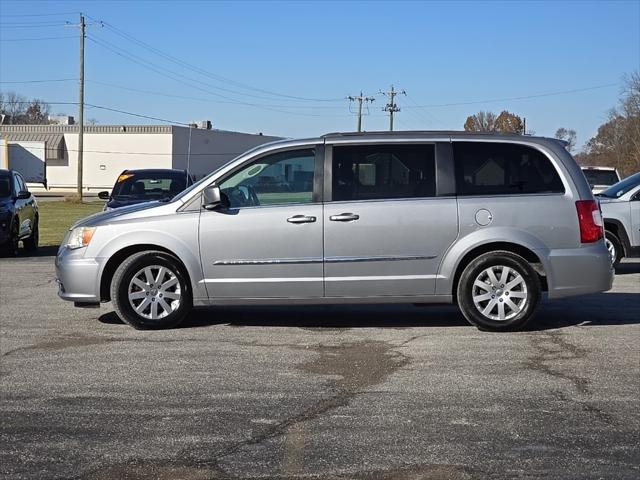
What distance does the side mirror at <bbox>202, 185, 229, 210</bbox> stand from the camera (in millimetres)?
8809

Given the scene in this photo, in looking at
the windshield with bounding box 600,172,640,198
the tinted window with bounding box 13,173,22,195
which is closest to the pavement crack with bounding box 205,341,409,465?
the windshield with bounding box 600,172,640,198

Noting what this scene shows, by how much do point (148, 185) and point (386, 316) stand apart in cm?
881

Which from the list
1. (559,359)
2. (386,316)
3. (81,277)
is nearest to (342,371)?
(559,359)

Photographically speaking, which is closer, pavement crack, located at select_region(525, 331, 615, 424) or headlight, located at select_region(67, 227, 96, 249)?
pavement crack, located at select_region(525, 331, 615, 424)

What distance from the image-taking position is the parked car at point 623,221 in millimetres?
14828

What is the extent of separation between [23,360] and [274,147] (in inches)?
123

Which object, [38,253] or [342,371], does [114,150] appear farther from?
[342,371]

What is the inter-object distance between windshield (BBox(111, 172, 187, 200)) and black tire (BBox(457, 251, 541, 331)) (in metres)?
9.22

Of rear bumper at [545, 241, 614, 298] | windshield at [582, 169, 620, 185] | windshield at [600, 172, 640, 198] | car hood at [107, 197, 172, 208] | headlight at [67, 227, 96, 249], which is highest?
windshield at [582, 169, 620, 185]

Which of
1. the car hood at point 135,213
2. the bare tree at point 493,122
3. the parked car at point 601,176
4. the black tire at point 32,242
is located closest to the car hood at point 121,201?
the black tire at point 32,242

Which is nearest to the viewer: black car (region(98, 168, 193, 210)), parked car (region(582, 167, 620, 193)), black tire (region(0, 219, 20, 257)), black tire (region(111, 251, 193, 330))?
black tire (region(111, 251, 193, 330))

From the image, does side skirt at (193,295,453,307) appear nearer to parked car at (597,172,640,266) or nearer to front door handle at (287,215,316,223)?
front door handle at (287,215,316,223)

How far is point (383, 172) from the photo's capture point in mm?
8984

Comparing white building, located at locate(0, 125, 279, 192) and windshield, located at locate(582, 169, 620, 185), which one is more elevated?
white building, located at locate(0, 125, 279, 192)
